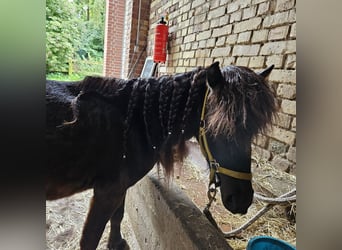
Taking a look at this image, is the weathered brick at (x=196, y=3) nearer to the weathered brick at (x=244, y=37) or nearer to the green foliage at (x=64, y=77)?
the weathered brick at (x=244, y=37)

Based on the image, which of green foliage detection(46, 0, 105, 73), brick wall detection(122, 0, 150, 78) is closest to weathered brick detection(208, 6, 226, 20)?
brick wall detection(122, 0, 150, 78)

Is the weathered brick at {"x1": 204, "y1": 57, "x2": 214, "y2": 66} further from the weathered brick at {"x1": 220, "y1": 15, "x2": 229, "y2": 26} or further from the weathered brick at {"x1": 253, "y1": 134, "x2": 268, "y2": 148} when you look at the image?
the weathered brick at {"x1": 253, "y1": 134, "x2": 268, "y2": 148}

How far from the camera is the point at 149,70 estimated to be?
0.86 metres

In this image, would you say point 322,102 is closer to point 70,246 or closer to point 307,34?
point 307,34

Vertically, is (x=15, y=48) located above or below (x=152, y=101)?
above

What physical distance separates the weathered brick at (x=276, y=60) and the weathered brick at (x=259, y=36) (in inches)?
2.2

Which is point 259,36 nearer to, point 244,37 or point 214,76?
point 244,37

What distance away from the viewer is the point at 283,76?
64 centimetres

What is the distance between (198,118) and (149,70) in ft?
0.82

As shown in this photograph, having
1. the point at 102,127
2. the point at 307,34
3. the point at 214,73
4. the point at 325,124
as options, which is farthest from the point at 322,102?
the point at 102,127

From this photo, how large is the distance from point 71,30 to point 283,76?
1.97 feet

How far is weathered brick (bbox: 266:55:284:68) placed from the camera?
0.64 meters

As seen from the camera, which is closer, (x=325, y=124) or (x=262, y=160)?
(x=325, y=124)

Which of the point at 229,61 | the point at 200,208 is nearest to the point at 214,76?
the point at 229,61
